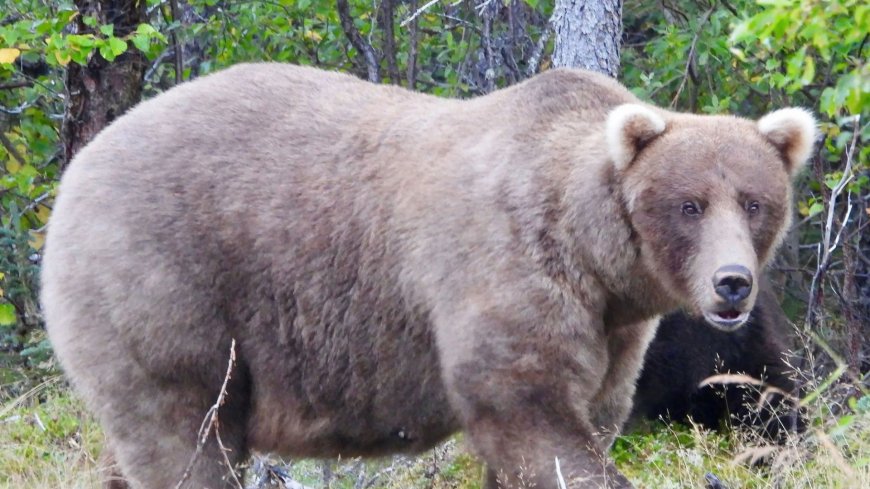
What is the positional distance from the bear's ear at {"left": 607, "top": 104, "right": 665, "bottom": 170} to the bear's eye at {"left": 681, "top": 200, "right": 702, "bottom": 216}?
0.27m

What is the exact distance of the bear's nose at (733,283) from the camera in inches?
187

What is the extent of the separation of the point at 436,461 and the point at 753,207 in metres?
2.44

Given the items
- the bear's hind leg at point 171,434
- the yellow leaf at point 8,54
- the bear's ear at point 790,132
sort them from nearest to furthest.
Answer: the bear's ear at point 790,132, the bear's hind leg at point 171,434, the yellow leaf at point 8,54

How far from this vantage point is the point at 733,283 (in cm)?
479

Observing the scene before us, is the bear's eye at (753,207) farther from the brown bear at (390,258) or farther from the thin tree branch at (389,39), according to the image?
the thin tree branch at (389,39)

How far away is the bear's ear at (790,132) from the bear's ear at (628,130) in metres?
0.48

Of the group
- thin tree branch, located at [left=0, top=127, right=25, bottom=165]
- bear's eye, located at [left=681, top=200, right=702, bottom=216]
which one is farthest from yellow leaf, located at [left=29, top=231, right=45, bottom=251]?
bear's eye, located at [left=681, top=200, right=702, bottom=216]

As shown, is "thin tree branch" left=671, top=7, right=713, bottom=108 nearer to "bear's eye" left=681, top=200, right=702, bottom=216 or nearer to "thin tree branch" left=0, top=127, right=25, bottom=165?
"bear's eye" left=681, top=200, right=702, bottom=216

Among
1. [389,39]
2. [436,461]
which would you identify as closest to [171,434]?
[436,461]

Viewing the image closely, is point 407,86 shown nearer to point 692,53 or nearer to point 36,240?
point 692,53

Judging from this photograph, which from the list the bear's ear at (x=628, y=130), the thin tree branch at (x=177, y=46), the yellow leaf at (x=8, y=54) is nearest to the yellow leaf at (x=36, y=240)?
the thin tree branch at (x=177, y=46)

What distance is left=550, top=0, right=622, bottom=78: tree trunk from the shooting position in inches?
283

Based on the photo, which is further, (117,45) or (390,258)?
(117,45)

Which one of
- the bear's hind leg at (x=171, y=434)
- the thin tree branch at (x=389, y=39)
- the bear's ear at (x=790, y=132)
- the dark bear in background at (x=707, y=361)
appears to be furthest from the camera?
the thin tree branch at (x=389, y=39)
